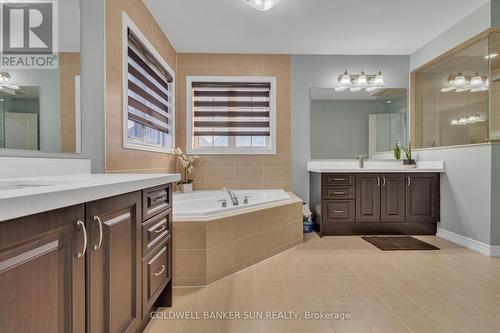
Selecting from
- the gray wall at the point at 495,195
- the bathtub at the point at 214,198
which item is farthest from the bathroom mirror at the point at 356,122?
the gray wall at the point at 495,195

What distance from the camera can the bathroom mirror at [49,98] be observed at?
1234 millimetres

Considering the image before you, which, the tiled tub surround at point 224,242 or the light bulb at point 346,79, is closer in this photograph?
the tiled tub surround at point 224,242

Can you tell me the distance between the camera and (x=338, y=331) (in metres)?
1.50

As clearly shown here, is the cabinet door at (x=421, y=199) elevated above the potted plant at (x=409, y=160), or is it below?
below

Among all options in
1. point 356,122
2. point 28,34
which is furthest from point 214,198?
→ point 28,34

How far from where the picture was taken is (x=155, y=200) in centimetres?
A: 145

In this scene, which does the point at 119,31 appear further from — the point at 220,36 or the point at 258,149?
the point at 258,149

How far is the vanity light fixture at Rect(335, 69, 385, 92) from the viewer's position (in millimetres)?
3811

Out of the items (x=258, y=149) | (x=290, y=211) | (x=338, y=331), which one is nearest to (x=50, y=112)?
(x=338, y=331)

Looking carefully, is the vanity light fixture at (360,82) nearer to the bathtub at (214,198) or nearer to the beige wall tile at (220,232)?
the bathtub at (214,198)

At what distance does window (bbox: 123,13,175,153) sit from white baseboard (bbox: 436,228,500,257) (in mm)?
3537

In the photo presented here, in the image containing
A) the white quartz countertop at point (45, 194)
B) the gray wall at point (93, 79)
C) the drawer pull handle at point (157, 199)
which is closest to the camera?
the white quartz countertop at point (45, 194)

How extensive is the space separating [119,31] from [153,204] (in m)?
1.51

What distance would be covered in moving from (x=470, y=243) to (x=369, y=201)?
1068 millimetres
